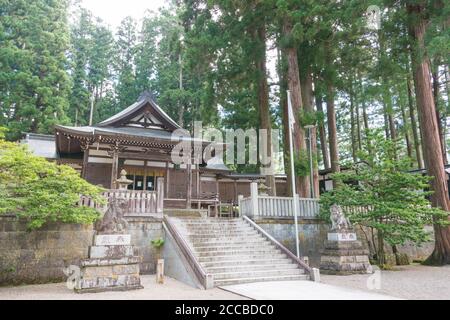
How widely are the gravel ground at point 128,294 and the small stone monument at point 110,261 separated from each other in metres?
0.25

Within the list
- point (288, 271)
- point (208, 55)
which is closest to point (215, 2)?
point (208, 55)

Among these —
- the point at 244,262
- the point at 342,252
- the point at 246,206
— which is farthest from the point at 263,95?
the point at 244,262

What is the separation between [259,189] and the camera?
486 inches

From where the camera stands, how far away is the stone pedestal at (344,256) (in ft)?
30.1

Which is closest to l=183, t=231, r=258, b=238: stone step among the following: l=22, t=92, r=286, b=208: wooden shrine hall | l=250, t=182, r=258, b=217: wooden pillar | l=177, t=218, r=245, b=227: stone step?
l=177, t=218, r=245, b=227: stone step

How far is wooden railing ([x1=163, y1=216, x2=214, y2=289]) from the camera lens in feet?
23.8

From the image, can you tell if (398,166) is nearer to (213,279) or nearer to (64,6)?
(213,279)

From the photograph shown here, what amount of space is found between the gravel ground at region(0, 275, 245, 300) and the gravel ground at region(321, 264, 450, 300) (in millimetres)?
3235

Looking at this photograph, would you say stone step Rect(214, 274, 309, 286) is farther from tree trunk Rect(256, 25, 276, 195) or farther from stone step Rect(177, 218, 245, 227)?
tree trunk Rect(256, 25, 276, 195)

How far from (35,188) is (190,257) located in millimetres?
4310

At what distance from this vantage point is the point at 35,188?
25.2 feet
